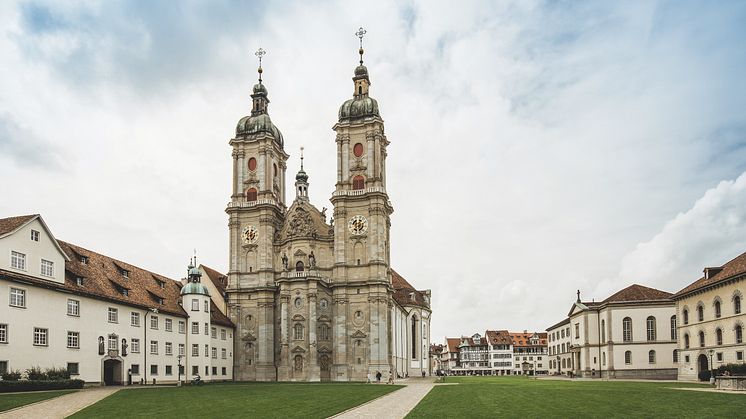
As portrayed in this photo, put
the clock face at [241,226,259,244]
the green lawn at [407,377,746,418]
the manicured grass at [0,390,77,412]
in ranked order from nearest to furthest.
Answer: the green lawn at [407,377,746,418]
the manicured grass at [0,390,77,412]
the clock face at [241,226,259,244]

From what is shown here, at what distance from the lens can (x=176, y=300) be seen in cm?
6612

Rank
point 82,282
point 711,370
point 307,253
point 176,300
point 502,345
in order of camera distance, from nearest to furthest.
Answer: point 82,282, point 711,370, point 176,300, point 307,253, point 502,345

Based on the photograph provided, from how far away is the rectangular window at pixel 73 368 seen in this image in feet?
154

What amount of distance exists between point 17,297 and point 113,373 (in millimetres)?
13716

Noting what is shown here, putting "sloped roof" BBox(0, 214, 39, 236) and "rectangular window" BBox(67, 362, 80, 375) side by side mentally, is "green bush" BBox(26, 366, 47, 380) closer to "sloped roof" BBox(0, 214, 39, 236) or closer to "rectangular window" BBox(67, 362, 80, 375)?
"rectangular window" BBox(67, 362, 80, 375)

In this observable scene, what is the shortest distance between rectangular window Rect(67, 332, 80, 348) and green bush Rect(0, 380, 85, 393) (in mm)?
4453

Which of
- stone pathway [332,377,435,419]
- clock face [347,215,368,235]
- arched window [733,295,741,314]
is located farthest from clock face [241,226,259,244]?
arched window [733,295,741,314]

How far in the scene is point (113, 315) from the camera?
52.8 meters

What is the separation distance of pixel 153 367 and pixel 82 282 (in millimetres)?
12115

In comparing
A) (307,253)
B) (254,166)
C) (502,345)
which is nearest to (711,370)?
(307,253)

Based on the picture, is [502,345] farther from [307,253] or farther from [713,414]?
[713,414]

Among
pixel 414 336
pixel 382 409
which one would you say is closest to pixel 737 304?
pixel 382 409

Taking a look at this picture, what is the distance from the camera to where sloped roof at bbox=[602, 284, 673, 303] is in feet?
266

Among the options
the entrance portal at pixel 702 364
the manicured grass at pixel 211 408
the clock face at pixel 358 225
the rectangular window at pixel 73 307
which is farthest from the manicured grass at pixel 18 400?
the entrance portal at pixel 702 364
